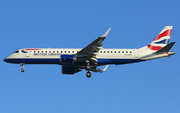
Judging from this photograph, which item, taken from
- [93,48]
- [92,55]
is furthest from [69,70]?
[93,48]

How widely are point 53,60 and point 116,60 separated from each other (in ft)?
34.9

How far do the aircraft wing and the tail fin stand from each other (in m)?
10.2

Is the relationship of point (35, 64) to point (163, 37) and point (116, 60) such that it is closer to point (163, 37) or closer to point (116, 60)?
point (116, 60)

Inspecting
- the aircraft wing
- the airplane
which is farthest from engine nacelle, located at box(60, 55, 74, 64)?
the aircraft wing

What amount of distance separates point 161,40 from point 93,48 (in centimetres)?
1298

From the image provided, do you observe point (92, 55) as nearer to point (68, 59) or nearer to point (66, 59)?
point (68, 59)

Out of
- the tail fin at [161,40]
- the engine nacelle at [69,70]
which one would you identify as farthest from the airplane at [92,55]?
the engine nacelle at [69,70]

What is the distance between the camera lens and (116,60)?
55.9 meters

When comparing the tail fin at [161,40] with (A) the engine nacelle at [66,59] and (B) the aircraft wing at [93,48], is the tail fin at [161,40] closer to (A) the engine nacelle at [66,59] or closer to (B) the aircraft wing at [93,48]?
(B) the aircraft wing at [93,48]

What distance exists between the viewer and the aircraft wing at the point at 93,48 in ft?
165

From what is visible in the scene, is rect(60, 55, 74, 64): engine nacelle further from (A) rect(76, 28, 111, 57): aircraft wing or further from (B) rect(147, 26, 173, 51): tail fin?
(B) rect(147, 26, 173, 51): tail fin

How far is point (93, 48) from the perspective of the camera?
5306 centimetres

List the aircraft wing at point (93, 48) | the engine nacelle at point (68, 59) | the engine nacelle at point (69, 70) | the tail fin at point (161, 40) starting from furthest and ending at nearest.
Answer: the engine nacelle at point (69, 70) < the tail fin at point (161, 40) < the engine nacelle at point (68, 59) < the aircraft wing at point (93, 48)

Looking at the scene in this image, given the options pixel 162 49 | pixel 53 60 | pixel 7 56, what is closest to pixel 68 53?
pixel 53 60
